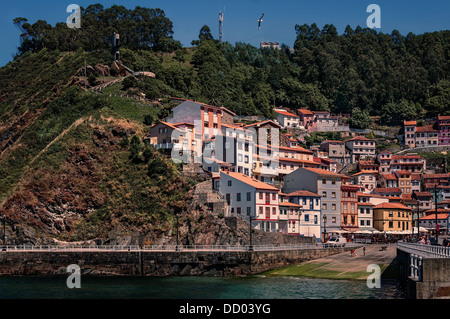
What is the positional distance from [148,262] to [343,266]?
24.1 metres

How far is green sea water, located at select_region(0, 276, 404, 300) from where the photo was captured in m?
59.6

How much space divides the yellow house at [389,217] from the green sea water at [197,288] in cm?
5787

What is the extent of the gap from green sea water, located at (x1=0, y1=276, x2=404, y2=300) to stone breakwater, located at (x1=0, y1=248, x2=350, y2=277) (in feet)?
11.7

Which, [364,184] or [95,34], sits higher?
[95,34]

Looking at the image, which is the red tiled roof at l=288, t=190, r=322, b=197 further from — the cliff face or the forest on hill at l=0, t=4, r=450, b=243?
the forest on hill at l=0, t=4, r=450, b=243

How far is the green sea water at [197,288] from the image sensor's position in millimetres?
59562

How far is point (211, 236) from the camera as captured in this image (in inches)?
3573

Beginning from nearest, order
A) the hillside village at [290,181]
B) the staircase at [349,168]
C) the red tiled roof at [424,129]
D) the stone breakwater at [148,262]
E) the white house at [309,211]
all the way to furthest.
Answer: the stone breakwater at [148,262], the hillside village at [290,181], the white house at [309,211], the staircase at [349,168], the red tiled roof at [424,129]

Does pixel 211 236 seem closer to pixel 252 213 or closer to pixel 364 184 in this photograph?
pixel 252 213

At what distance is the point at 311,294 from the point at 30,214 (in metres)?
49.4

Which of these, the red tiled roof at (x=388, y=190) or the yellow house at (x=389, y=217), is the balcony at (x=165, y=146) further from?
the red tiled roof at (x=388, y=190)

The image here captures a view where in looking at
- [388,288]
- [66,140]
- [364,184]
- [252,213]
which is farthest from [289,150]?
[388,288]

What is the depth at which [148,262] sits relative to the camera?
8112 centimetres

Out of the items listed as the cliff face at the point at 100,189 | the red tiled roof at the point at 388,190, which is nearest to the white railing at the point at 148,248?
the cliff face at the point at 100,189
